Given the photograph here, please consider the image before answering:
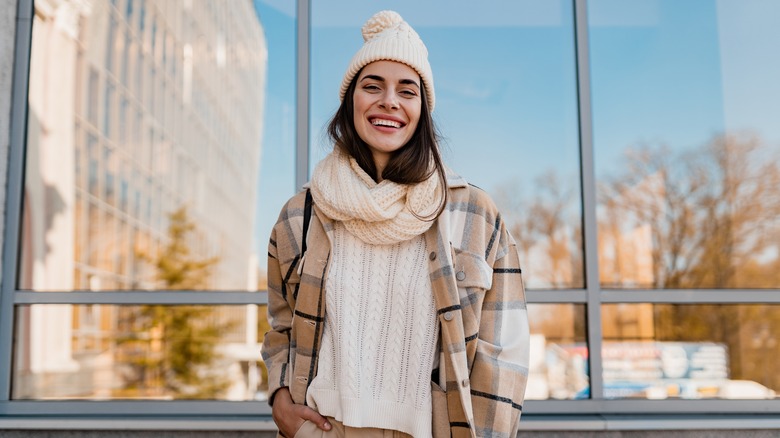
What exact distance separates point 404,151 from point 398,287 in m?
0.37

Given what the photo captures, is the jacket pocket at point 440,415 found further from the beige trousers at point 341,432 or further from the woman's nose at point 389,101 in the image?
the woman's nose at point 389,101

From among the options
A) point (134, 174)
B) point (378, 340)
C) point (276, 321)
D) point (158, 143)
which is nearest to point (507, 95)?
point (158, 143)

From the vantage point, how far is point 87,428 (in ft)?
10.5

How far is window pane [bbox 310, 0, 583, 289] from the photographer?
416 cm

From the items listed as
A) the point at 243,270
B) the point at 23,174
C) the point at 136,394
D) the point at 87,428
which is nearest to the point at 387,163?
the point at 87,428

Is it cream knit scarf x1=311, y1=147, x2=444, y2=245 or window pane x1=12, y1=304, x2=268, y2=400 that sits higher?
cream knit scarf x1=311, y1=147, x2=444, y2=245

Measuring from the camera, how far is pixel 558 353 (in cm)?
392

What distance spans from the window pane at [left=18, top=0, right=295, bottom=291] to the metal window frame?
0.77 ft

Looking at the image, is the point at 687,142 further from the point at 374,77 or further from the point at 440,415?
the point at 440,415

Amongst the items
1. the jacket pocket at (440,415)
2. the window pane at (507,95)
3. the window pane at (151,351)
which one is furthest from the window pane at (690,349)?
the jacket pocket at (440,415)

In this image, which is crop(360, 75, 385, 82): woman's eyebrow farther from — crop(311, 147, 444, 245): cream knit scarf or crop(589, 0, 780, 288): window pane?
crop(589, 0, 780, 288): window pane

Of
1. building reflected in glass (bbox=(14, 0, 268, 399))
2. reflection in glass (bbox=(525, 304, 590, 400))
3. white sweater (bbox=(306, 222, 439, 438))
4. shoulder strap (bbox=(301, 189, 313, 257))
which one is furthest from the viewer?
building reflected in glass (bbox=(14, 0, 268, 399))

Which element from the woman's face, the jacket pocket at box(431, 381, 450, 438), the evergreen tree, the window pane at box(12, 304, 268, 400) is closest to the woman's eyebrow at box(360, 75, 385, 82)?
the woman's face

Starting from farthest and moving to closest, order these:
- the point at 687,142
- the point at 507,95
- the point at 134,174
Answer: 1. the point at 134,174
2. the point at 507,95
3. the point at 687,142
